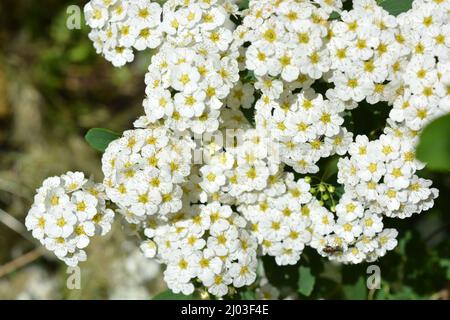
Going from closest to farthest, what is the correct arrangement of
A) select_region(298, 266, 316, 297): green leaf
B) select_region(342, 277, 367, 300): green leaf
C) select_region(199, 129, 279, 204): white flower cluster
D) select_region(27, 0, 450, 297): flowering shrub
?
select_region(27, 0, 450, 297): flowering shrub, select_region(199, 129, 279, 204): white flower cluster, select_region(298, 266, 316, 297): green leaf, select_region(342, 277, 367, 300): green leaf

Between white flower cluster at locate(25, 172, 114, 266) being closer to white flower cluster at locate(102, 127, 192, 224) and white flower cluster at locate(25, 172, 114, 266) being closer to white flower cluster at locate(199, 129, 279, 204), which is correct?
white flower cluster at locate(102, 127, 192, 224)

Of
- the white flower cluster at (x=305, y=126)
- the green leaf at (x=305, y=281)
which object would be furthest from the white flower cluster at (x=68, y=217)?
the green leaf at (x=305, y=281)

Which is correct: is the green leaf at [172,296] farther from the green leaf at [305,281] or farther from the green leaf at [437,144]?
the green leaf at [437,144]

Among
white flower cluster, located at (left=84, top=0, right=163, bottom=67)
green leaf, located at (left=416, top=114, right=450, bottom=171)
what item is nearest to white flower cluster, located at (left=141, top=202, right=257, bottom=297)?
white flower cluster, located at (left=84, top=0, right=163, bottom=67)

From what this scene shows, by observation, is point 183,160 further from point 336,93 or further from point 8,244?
point 8,244

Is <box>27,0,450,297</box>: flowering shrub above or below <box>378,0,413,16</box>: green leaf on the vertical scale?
below

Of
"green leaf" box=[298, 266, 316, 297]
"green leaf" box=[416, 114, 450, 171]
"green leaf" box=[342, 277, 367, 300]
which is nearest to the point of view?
"green leaf" box=[416, 114, 450, 171]
